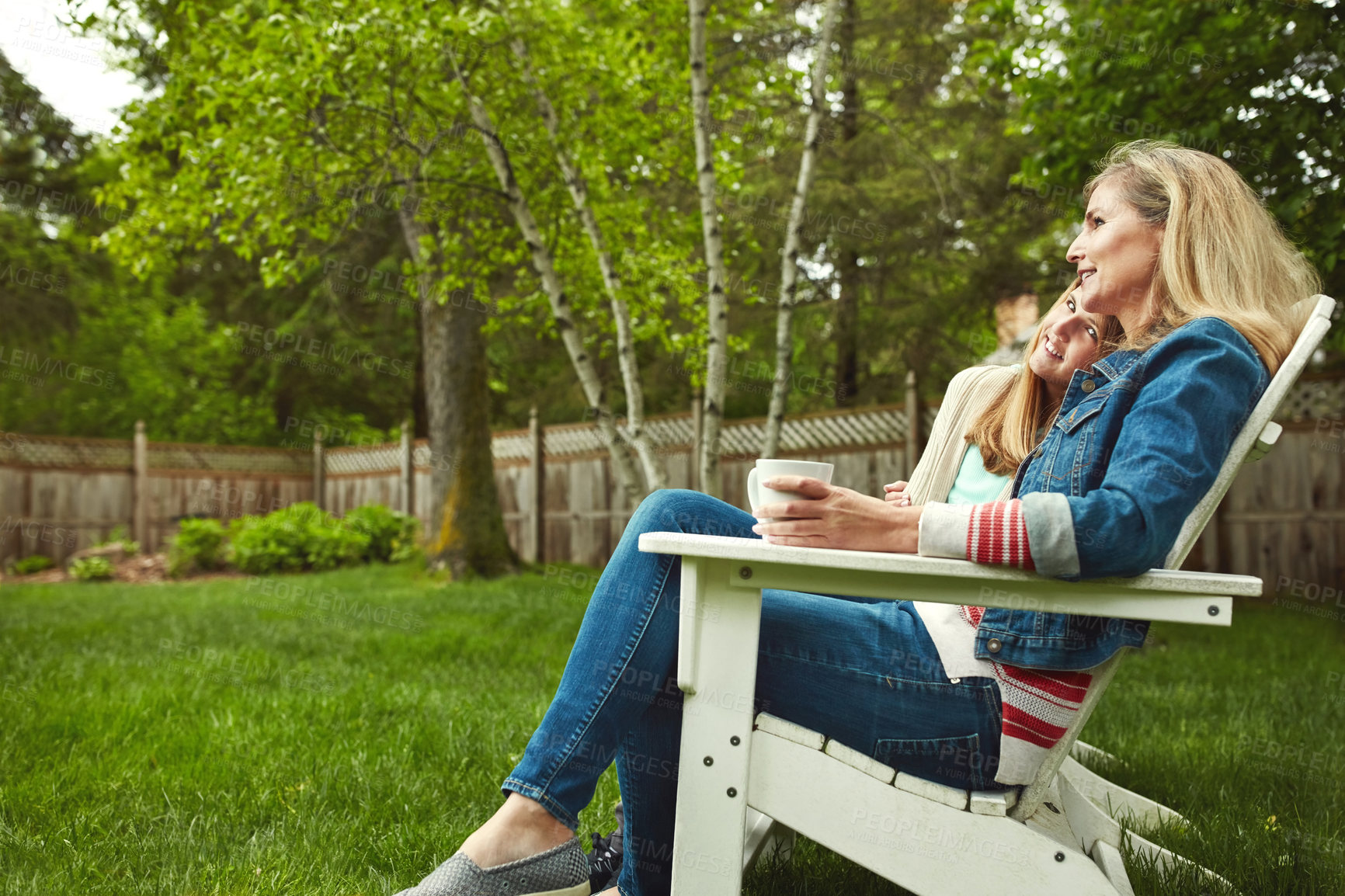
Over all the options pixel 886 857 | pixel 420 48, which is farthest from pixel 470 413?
pixel 886 857

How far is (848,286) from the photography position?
29.3 ft

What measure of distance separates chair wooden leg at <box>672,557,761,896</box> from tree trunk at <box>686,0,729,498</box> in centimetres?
325

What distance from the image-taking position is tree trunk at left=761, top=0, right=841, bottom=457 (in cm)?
437

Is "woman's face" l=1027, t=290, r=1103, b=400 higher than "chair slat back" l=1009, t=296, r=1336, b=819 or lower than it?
higher

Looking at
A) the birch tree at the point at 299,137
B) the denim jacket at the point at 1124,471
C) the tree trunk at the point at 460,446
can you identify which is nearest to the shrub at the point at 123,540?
the tree trunk at the point at 460,446

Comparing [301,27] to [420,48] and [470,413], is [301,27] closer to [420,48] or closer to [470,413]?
[420,48]

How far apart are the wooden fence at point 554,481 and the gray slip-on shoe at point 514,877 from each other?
247 inches

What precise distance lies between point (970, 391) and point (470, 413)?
6890mm

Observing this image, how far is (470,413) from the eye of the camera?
27.5ft

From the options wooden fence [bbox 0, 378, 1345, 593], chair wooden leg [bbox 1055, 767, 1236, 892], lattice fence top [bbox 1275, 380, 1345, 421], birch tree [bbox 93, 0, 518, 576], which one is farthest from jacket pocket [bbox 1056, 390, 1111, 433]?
lattice fence top [bbox 1275, 380, 1345, 421]

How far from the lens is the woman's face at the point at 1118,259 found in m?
1.45

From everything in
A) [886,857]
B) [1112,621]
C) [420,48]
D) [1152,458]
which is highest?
[420,48]

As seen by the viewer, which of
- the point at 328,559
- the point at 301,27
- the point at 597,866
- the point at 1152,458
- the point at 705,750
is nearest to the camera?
the point at 1152,458

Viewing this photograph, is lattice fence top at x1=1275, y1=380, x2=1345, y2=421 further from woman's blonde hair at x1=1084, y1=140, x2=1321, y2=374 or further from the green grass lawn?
woman's blonde hair at x1=1084, y1=140, x2=1321, y2=374
